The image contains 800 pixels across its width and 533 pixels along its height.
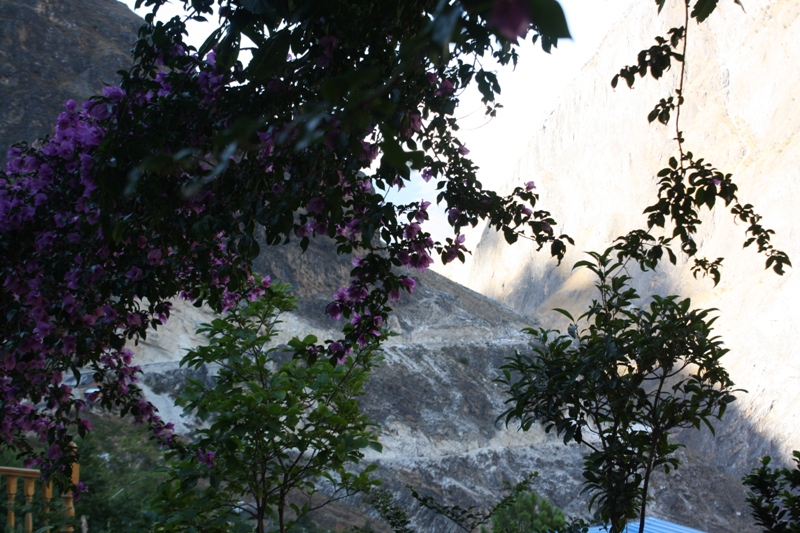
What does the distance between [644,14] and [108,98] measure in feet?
192

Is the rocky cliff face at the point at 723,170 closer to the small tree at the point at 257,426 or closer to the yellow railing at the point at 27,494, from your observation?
the small tree at the point at 257,426

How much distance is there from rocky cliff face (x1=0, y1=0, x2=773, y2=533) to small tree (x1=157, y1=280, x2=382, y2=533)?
17.4 metres

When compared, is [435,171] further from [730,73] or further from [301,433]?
[730,73]

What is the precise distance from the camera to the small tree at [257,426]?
3.09 meters

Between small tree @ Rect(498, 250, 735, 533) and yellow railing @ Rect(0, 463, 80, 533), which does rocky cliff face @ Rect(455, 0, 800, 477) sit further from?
yellow railing @ Rect(0, 463, 80, 533)

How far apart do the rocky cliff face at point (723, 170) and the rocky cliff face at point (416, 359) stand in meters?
5.43

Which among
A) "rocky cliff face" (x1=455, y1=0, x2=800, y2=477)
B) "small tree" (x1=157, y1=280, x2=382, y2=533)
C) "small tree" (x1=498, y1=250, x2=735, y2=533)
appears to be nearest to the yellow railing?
"small tree" (x1=157, y1=280, x2=382, y2=533)

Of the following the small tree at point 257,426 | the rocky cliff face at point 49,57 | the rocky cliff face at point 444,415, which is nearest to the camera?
the small tree at point 257,426

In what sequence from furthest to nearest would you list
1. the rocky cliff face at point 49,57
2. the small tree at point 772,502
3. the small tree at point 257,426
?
the rocky cliff face at point 49,57, the small tree at point 257,426, the small tree at point 772,502

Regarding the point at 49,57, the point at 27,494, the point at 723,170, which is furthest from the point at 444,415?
the point at 49,57

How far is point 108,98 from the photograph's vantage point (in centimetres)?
258

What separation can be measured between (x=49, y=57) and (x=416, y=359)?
24698 millimetres

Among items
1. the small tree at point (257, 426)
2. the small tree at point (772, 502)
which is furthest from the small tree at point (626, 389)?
the small tree at point (257, 426)

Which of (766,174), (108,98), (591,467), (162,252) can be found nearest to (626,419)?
(591,467)
